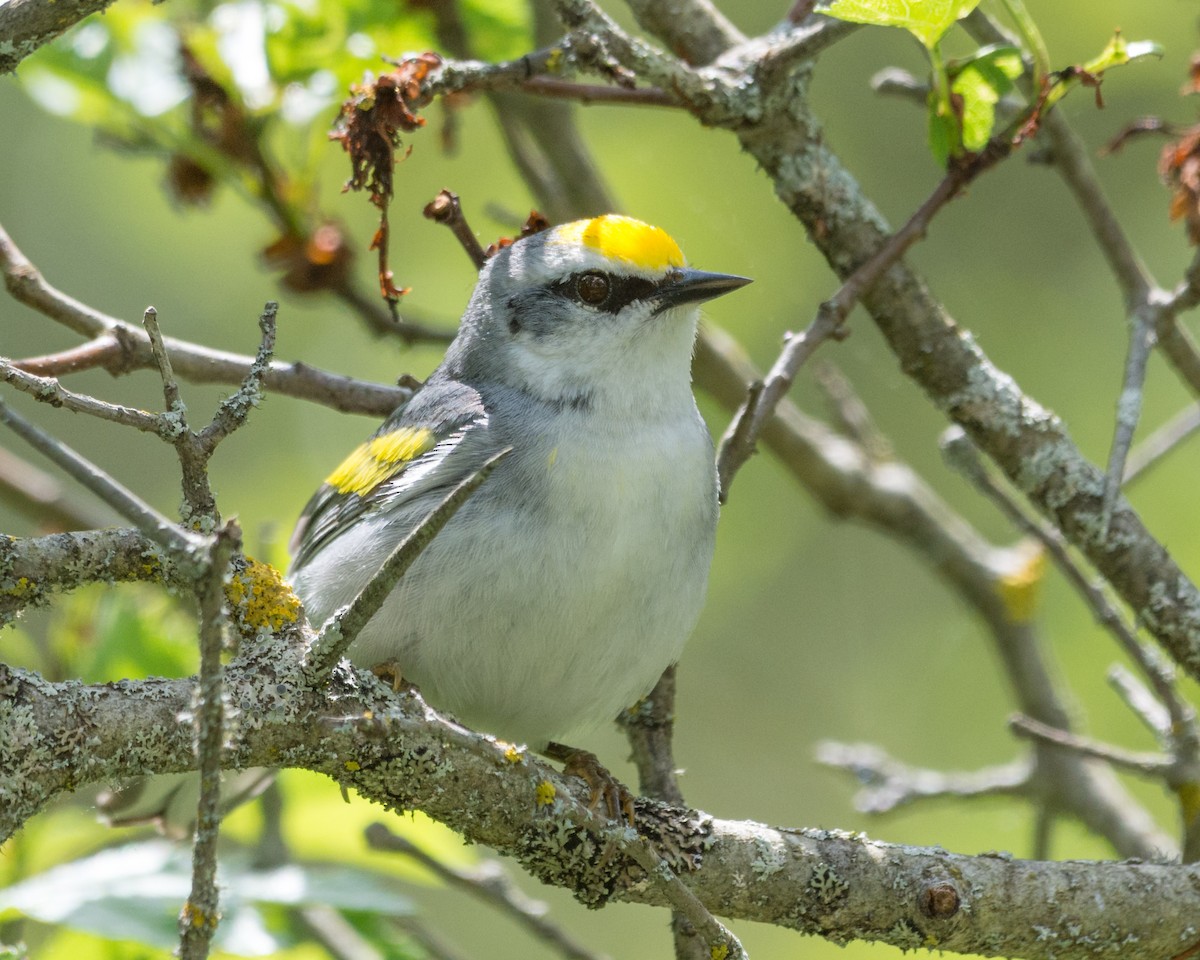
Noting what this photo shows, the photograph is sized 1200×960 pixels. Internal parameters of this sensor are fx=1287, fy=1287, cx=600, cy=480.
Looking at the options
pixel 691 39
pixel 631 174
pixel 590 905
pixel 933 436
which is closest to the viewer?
pixel 590 905

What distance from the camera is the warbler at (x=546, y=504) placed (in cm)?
298

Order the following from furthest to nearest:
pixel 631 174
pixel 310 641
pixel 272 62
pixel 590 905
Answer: pixel 631 174, pixel 272 62, pixel 590 905, pixel 310 641

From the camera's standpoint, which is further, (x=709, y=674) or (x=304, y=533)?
(x=709, y=674)

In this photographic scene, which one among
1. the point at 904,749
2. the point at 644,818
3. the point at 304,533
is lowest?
the point at 644,818

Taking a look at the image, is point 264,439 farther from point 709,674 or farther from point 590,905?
point 590,905

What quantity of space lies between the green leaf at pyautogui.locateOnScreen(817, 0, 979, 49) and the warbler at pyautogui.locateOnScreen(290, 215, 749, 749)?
2.75ft

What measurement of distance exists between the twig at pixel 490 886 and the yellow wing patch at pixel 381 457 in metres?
0.92

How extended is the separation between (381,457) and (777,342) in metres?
4.14

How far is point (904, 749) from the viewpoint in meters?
7.42

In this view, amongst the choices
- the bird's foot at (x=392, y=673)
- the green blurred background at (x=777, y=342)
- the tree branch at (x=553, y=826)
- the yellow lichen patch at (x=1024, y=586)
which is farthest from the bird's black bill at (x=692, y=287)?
the green blurred background at (x=777, y=342)

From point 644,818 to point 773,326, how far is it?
5071mm

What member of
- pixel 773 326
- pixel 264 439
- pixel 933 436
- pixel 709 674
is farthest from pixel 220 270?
pixel 933 436

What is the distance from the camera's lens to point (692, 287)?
3.46m

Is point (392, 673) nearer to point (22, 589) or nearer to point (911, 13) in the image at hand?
point (22, 589)
